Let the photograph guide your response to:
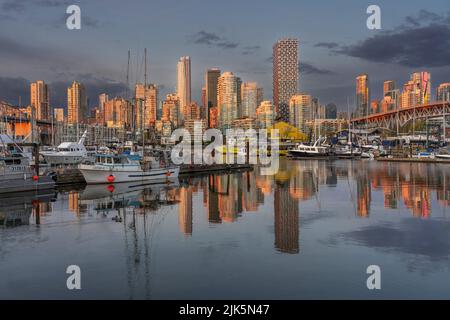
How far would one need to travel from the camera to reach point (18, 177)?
37.8 m

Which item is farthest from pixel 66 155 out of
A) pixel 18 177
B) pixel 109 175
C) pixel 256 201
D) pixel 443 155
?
pixel 443 155

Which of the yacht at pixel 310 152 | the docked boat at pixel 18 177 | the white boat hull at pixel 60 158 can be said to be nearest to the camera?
the docked boat at pixel 18 177

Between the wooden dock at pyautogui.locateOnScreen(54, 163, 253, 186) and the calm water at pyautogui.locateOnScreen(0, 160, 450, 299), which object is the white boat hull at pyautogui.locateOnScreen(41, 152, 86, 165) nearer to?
the wooden dock at pyautogui.locateOnScreen(54, 163, 253, 186)

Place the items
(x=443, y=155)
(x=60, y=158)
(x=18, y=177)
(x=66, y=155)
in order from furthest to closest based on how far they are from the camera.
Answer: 1. (x=443, y=155)
2. (x=66, y=155)
3. (x=60, y=158)
4. (x=18, y=177)

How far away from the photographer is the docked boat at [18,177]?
3659cm

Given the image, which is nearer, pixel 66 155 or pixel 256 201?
pixel 256 201

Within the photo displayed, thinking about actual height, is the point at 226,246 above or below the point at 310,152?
below

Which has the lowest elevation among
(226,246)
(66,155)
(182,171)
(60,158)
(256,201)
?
(226,246)

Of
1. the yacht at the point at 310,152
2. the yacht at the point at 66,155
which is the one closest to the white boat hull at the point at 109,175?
the yacht at the point at 66,155

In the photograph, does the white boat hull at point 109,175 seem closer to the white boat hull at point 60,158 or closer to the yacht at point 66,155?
the yacht at point 66,155

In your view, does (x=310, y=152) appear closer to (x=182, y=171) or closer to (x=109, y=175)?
(x=182, y=171)

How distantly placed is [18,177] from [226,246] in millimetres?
24843

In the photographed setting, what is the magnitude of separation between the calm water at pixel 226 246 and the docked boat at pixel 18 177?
5.27ft
